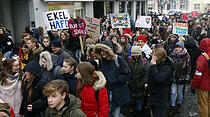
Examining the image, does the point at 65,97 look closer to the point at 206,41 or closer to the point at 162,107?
the point at 162,107

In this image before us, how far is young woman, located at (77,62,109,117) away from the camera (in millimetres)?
3021

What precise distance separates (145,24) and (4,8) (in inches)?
295

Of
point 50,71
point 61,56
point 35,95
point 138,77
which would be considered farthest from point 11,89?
point 138,77

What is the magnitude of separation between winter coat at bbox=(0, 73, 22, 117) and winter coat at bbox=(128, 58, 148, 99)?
239 cm

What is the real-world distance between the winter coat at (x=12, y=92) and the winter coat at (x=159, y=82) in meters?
2.27

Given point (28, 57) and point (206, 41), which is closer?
point (206, 41)

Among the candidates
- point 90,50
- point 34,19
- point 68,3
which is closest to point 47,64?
point 90,50

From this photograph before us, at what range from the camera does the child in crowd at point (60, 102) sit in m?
2.50

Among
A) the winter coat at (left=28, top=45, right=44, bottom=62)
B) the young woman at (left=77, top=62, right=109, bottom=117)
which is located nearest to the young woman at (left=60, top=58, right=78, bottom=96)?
Result: the young woman at (left=77, top=62, right=109, bottom=117)

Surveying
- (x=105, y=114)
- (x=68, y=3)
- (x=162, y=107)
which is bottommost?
(x=162, y=107)

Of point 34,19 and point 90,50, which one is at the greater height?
point 34,19

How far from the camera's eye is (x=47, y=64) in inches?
152

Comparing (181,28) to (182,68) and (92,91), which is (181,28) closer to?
(182,68)

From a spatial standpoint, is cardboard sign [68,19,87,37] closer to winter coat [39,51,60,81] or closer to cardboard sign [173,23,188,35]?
winter coat [39,51,60,81]
